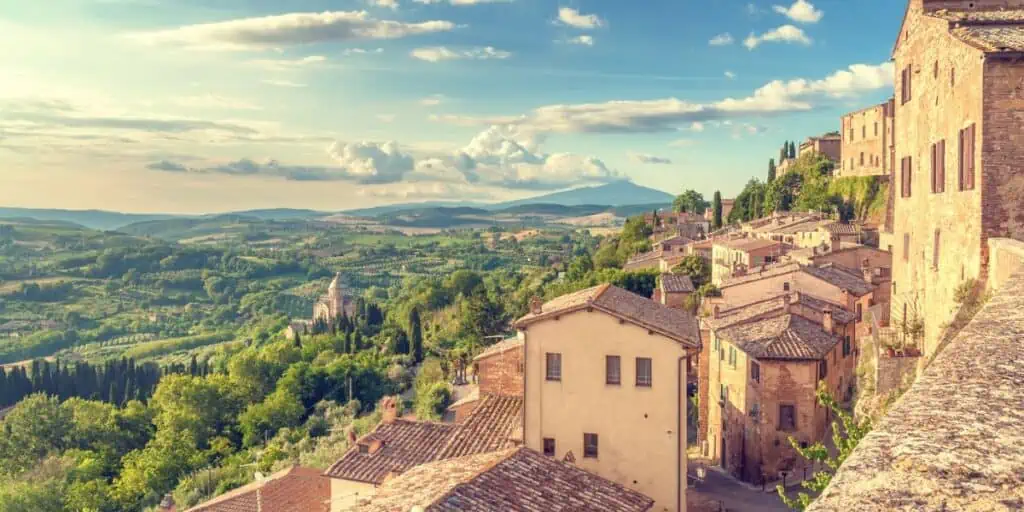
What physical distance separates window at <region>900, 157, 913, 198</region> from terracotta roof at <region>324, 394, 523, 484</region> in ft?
36.1

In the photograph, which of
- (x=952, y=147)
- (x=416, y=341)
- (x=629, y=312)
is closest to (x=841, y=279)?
(x=629, y=312)

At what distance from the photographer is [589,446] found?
20062 mm

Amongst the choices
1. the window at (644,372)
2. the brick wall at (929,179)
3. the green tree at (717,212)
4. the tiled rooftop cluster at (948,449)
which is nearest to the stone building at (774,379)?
the brick wall at (929,179)

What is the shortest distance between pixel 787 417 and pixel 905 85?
14976 millimetres

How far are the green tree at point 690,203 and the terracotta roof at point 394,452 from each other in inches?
3563

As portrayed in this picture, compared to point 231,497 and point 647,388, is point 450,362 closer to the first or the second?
point 231,497

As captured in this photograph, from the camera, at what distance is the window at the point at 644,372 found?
1972 cm

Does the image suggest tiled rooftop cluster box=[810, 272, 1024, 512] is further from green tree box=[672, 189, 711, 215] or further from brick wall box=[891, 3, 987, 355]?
green tree box=[672, 189, 711, 215]

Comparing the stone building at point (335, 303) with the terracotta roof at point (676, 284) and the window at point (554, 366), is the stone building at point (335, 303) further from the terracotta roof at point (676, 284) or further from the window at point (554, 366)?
the window at point (554, 366)

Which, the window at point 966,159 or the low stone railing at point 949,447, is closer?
the low stone railing at point 949,447

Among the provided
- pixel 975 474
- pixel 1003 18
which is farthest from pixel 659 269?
pixel 975 474

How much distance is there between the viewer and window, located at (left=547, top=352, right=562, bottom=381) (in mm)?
20234

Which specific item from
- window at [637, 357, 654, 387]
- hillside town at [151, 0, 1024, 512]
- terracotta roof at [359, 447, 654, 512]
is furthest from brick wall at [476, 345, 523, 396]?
terracotta roof at [359, 447, 654, 512]

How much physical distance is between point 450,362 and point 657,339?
4219 cm
